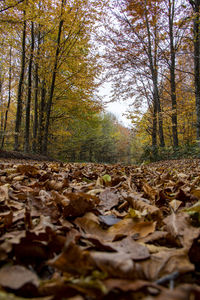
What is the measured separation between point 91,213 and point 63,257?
434mm

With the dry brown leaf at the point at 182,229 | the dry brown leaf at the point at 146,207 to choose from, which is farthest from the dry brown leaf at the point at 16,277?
the dry brown leaf at the point at 146,207

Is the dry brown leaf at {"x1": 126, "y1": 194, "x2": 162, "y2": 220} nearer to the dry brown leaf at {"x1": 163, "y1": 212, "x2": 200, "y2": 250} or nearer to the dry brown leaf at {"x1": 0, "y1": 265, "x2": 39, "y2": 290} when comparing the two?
the dry brown leaf at {"x1": 163, "y1": 212, "x2": 200, "y2": 250}

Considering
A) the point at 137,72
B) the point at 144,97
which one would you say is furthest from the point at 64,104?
the point at 144,97

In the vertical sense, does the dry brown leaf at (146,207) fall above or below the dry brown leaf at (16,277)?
above

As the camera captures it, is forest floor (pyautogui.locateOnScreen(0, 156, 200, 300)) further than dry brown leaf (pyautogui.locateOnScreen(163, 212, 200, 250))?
No

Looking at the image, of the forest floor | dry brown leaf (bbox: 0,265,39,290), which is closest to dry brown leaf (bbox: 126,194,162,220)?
the forest floor

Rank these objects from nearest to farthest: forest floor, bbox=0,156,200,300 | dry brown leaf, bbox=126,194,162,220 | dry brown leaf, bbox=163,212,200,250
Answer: forest floor, bbox=0,156,200,300, dry brown leaf, bbox=163,212,200,250, dry brown leaf, bbox=126,194,162,220

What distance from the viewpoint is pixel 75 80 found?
11047 millimetres

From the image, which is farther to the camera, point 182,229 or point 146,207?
point 146,207

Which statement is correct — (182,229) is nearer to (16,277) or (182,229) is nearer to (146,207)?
(146,207)

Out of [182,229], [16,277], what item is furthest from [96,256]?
[182,229]

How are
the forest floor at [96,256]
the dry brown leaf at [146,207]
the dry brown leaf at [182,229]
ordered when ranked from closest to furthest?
the forest floor at [96,256] < the dry brown leaf at [182,229] < the dry brown leaf at [146,207]

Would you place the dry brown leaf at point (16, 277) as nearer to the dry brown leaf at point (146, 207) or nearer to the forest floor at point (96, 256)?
the forest floor at point (96, 256)

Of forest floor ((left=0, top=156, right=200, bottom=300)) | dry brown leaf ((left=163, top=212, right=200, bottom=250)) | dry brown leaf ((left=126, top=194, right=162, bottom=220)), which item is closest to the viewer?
forest floor ((left=0, top=156, right=200, bottom=300))
